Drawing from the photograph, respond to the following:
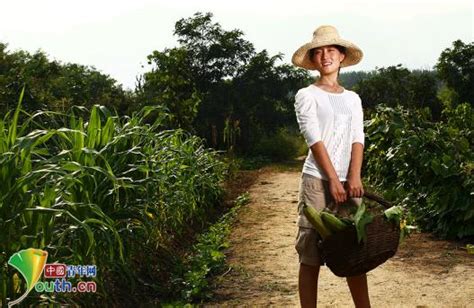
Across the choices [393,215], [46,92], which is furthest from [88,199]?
[46,92]

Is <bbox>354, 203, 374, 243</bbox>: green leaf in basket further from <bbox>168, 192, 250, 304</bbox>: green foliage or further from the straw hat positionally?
<bbox>168, 192, 250, 304</bbox>: green foliage

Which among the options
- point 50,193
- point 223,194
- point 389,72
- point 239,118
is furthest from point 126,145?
point 389,72

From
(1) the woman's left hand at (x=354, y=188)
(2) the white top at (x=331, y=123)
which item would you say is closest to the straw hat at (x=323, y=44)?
(2) the white top at (x=331, y=123)

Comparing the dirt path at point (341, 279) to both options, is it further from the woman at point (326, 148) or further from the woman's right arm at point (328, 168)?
the woman's right arm at point (328, 168)

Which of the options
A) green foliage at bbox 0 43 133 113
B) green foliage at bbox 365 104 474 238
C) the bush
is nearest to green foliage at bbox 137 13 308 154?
the bush

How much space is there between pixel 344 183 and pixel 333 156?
146 millimetres

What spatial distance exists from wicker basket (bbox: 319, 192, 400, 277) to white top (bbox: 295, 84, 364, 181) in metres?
0.33

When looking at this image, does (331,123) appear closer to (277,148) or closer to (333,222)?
(333,222)

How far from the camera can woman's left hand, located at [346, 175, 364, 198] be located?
3.05m

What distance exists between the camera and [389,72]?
28.2m

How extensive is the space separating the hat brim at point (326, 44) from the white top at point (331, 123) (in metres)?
0.22

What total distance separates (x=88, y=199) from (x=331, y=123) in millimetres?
1331

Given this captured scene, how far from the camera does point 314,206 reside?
3.03 meters

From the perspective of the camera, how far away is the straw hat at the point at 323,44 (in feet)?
10.2
